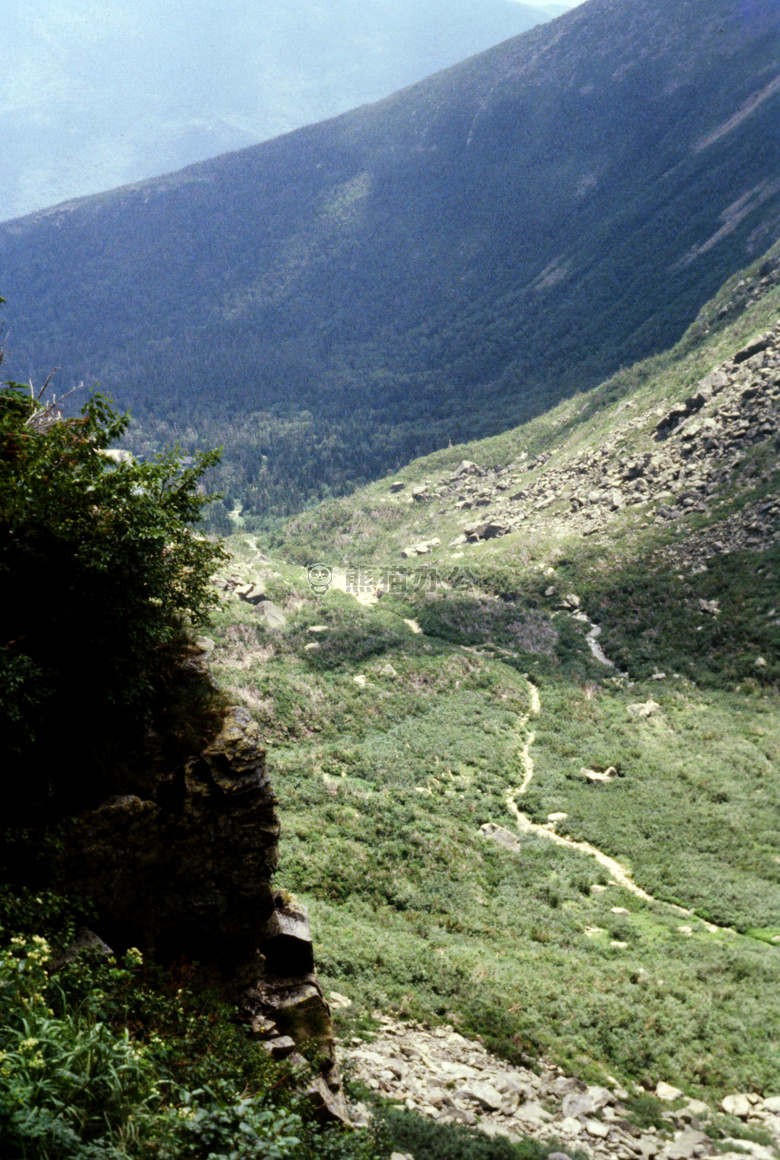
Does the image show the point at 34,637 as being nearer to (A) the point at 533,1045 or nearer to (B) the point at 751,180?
(A) the point at 533,1045

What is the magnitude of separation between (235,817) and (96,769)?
206 centimetres

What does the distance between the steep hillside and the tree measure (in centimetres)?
8731

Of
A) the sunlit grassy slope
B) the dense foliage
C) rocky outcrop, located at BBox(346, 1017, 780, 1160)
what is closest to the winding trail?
the sunlit grassy slope

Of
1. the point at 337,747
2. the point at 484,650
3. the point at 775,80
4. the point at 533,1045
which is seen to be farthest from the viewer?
the point at 775,80

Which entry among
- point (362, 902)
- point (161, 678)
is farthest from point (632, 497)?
point (161, 678)

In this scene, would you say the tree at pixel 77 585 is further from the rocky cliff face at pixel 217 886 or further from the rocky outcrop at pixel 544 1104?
the rocky outcrop at pixel 544 1104

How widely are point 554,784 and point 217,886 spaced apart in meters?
18.7

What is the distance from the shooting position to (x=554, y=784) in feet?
82.1

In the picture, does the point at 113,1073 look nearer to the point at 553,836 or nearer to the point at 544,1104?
the point at 544,1104

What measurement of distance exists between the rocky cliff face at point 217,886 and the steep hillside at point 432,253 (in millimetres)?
87282

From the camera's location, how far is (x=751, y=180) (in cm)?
9350

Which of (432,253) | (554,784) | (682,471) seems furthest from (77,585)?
(432,253)

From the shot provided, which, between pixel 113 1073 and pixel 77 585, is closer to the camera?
pixel 113 1073

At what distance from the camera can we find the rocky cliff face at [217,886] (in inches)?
316
